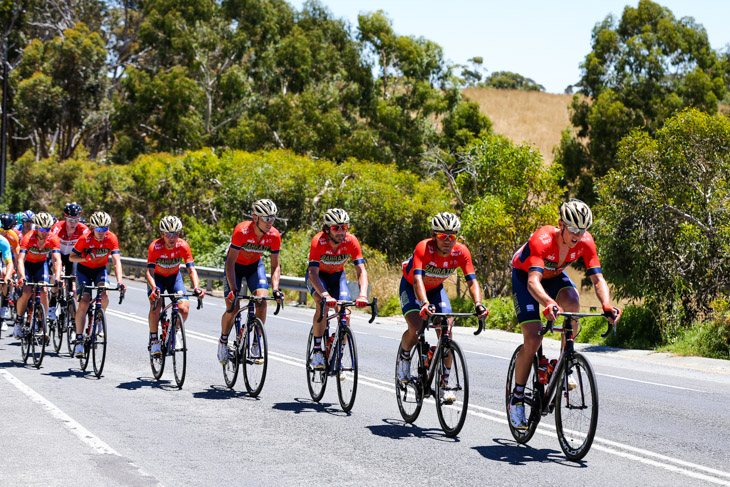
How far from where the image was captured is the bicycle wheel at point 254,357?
32.4 feet

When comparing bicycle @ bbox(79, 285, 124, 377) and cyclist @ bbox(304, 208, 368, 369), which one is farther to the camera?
bicycle @ bbox(79, 285, 124, 377)

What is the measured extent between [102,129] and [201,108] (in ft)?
39.3

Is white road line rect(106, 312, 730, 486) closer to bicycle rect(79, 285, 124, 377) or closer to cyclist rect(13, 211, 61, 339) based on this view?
bicycle rect(79, 285, 124, 377)

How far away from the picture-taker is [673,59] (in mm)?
41094

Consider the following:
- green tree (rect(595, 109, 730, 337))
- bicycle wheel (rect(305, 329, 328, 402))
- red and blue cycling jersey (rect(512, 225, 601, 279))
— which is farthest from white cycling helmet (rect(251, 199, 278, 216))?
green tree (rect(595, 109, 730, 337))

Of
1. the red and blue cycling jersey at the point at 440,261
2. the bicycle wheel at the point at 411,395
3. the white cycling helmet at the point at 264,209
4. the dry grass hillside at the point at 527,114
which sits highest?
the dry grass hillside at the point at 527,114

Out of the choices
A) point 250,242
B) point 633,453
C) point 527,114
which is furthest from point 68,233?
point 527,114

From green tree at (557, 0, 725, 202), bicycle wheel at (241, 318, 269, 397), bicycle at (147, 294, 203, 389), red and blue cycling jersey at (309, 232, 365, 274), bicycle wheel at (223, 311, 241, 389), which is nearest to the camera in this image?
red and blue cycling jersey at (309, 232, 365, 274)

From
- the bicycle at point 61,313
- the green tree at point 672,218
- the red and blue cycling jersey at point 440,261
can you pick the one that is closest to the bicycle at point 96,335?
the bicycle at point 61,313

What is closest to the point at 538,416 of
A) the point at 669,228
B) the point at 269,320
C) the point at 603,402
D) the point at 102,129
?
the point at 603,402

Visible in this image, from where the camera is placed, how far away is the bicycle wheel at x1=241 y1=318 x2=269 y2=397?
9.88 m

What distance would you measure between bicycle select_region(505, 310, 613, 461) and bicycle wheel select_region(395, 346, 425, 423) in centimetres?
124

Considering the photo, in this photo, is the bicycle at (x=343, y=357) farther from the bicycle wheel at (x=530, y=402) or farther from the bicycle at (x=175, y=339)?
the bicycle at (x=175, y=339)

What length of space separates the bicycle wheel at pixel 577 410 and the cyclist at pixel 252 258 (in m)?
3.93
